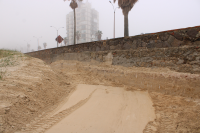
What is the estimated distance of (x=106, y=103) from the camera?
3.16m

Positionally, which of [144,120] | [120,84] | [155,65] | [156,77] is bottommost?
[144,120]

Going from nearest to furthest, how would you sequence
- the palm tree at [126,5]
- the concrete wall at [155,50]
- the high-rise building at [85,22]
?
the concrete wall at [155,50] → the palm tree at [126,5] → the high-rise building at [85,22]

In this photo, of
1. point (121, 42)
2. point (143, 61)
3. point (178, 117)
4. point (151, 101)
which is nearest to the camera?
point (178, 117)

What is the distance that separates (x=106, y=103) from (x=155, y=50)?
88.2 inches

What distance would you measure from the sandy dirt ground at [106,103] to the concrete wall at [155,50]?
0.86 feet

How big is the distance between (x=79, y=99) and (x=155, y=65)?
2479 millimetres

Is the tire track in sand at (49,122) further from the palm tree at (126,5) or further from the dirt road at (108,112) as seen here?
the palm tree at (126,5)

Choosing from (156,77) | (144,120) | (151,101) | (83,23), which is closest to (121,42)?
(156,77)

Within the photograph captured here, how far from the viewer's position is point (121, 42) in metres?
4.80

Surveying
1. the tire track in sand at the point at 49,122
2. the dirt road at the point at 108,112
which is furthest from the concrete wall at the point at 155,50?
the tire track in sand at the point at 49,122

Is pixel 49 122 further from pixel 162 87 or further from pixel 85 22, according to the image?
pixel 85 22

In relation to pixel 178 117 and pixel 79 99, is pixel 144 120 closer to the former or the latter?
pixel 178 117

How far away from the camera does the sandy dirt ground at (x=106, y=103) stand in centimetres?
220

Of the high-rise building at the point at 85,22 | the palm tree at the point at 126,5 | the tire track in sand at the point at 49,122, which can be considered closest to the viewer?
the tire track in sand at the point at 49,122
